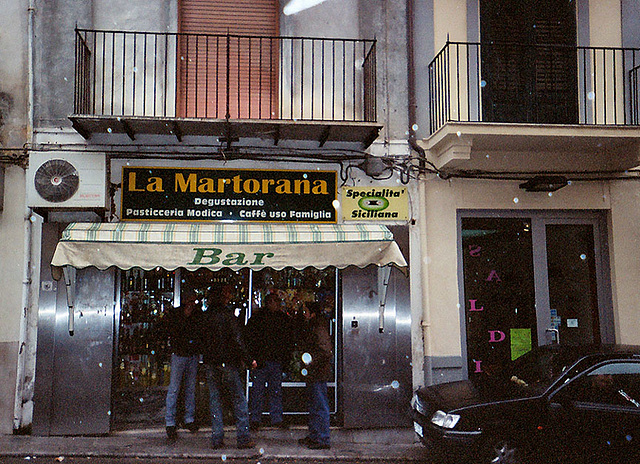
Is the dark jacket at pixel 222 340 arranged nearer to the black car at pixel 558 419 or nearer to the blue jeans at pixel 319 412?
the blue jeans at pixel 319 412

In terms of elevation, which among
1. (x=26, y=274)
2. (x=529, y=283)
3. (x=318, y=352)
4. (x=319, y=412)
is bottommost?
(x=319, y=412)

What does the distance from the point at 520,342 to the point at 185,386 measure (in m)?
5.21

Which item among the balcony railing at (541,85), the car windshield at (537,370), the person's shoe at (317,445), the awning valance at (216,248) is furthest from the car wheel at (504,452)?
the balcony railing at (541,85)

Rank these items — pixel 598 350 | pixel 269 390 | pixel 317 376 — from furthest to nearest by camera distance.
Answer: pixel 269 390 → pixel 317 376 → pixel 598 350

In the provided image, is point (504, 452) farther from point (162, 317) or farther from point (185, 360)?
point (162, 317)

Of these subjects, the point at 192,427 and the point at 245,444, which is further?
the point at 192,427

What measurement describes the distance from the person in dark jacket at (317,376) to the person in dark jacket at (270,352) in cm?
92

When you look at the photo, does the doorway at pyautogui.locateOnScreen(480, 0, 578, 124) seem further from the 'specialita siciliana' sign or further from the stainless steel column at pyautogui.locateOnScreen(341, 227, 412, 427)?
the 'specialita siciliana' sign

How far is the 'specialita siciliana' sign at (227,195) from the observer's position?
8297 mm

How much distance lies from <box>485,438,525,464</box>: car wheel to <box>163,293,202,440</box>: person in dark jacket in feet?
12.5

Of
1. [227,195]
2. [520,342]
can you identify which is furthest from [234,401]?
[520,342]

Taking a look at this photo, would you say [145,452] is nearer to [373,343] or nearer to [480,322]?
[373,343]

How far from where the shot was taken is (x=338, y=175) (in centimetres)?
→ 866

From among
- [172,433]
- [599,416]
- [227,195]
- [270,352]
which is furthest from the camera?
[227,195]
